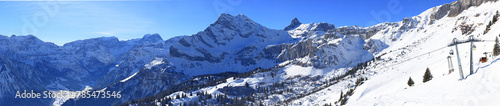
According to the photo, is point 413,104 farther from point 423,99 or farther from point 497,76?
point 497,76

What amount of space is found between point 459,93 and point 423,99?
13.3ft

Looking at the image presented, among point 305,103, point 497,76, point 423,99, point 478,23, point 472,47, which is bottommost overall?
point 305,103

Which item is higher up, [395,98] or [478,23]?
[478,23]

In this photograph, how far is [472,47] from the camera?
44938 millimetres

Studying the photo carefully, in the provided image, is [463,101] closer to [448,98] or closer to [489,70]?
[448,98]

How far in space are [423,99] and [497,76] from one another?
8.10 metres

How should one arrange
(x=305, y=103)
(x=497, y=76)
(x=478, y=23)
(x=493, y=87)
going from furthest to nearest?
(x=478, y=23), (x=305, y=103), (x=497, y=76), (x=493, y=87)

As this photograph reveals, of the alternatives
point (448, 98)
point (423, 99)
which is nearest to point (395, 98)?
point (423, 99)

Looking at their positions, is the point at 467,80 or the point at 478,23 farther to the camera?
the point at 478,23

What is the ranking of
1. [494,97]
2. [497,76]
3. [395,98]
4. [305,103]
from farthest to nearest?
[305,103] → [395,98] → [497,76] → [494,97]

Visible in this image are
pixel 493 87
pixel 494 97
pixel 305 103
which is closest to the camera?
pixel 494 97

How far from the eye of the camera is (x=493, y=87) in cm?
3253

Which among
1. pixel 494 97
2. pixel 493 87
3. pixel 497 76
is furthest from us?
pixel 497 76

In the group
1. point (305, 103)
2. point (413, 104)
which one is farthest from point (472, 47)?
point (305, 103)
